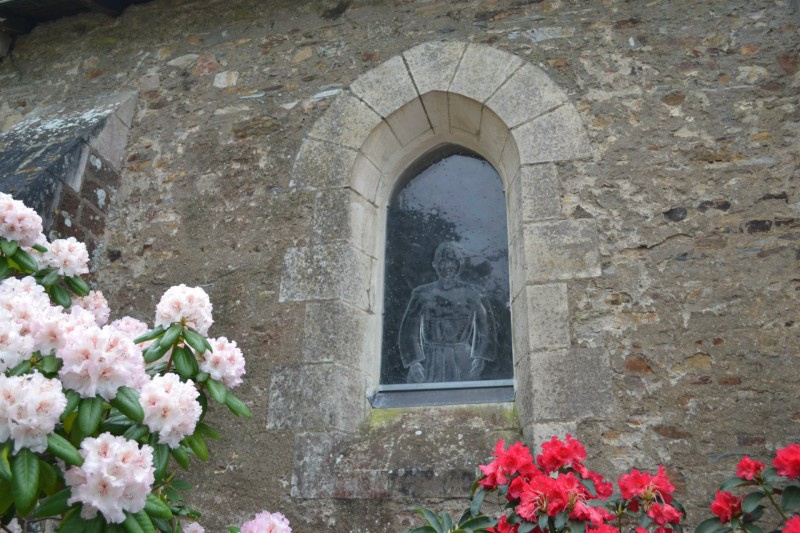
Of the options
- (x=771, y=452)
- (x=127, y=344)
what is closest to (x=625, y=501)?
(x=771, y=452)

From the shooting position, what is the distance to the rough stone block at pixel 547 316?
3.49 m

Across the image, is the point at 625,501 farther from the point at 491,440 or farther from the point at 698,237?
the point at 698,237

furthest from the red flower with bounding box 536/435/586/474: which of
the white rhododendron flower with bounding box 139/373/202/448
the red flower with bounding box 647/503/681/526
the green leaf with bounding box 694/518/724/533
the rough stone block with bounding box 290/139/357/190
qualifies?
the rough stone block with bounding box 290/139/357/190

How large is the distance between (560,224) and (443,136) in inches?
43.3

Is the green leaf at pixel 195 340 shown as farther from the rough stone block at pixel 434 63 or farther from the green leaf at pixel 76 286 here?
the rough stone block at pixel 434 63

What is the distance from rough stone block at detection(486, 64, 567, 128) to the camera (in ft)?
13.1

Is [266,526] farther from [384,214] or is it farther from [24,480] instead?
[384,214]

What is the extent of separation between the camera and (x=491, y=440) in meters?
3.49

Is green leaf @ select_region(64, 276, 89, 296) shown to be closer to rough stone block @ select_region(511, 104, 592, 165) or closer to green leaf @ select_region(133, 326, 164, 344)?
green leaf @ select_region(133, 326, 164, 344)

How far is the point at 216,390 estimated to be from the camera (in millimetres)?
2625

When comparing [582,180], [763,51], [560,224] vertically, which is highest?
[763,51]

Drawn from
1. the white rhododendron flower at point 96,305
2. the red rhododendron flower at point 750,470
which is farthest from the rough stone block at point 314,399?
the red rhododendron flower at point 750,470

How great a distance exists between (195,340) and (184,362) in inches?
3.3

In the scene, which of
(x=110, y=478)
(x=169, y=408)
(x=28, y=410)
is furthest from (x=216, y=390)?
(x=28, y=410)
